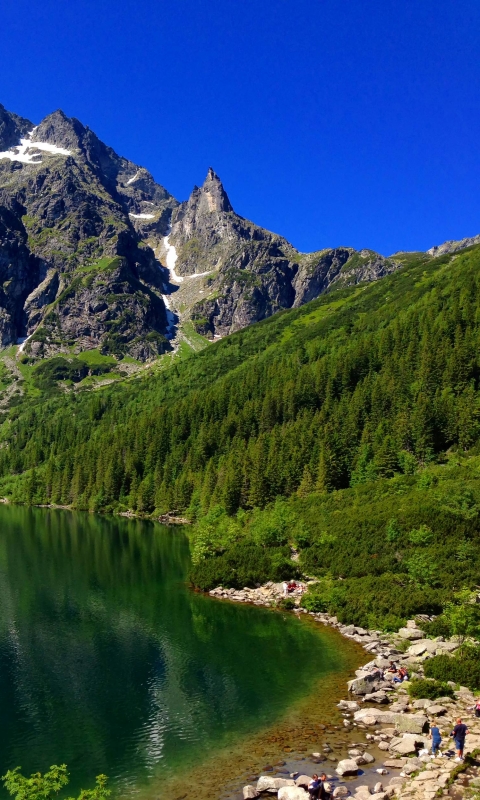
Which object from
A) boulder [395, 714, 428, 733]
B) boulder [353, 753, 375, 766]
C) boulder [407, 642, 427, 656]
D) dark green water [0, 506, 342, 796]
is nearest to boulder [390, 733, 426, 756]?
boulder [395, 714, 428, 733]

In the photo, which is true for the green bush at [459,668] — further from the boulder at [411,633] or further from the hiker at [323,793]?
the hiker at [323,793]

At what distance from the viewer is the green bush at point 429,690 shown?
35500 millimetres

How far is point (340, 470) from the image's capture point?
11825cm

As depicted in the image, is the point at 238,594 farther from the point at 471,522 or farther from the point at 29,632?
the point at 471,522

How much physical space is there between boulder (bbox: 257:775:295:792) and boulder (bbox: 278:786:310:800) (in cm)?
91

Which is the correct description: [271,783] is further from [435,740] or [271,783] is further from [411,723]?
[411,723]

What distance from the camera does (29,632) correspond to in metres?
53.0

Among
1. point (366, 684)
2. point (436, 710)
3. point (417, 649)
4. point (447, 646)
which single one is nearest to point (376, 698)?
point (366, 684)

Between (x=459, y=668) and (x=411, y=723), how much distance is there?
364 inches

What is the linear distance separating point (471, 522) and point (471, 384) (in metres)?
60.1

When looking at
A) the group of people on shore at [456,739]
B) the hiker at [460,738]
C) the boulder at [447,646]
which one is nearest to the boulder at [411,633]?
the boulder at [447,646]

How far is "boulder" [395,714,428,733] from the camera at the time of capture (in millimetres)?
31000

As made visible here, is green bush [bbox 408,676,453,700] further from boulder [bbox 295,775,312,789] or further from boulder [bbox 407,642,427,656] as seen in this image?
boulder [bbox 295,775,312,789]

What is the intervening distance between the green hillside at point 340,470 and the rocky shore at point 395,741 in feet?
36.7
